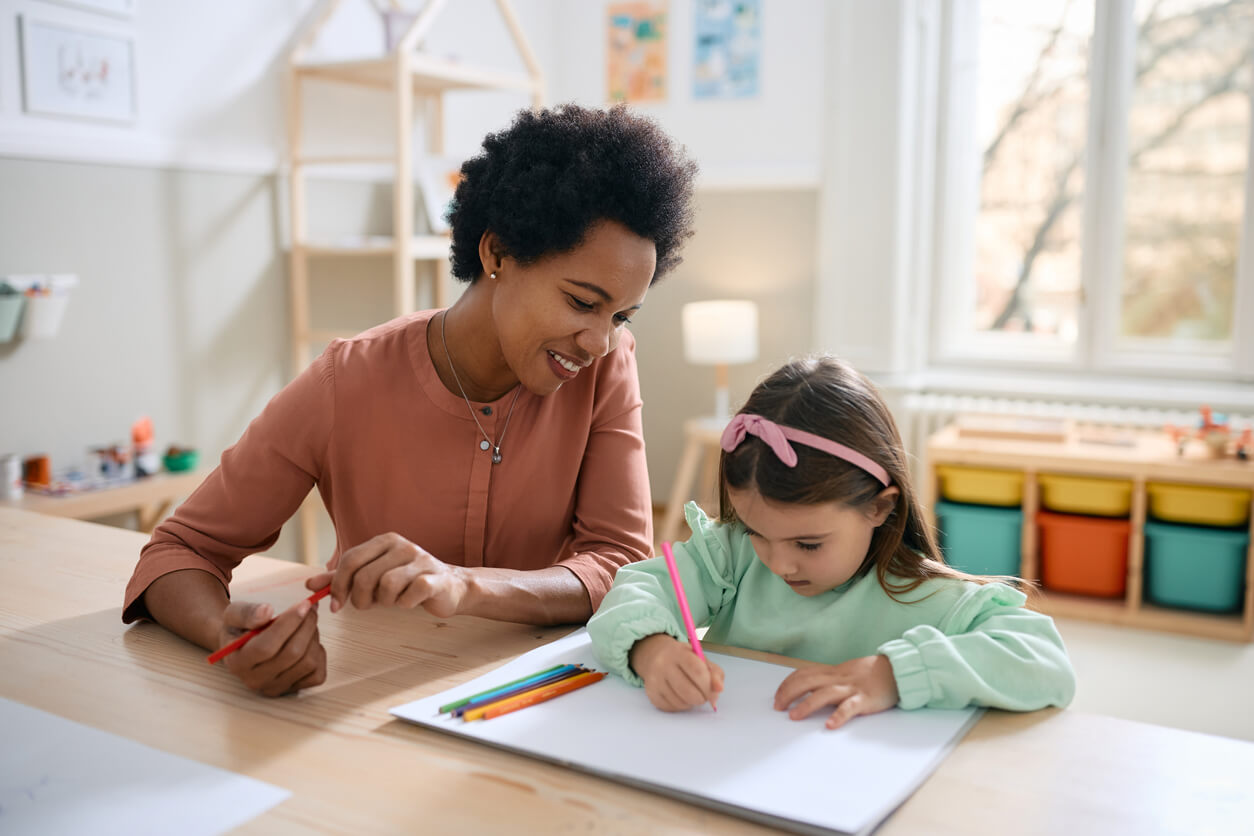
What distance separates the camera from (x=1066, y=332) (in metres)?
3.73

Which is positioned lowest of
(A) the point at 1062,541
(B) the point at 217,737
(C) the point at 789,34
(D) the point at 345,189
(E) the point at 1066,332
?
(A) the point at 1062,541

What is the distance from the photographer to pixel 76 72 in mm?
2420

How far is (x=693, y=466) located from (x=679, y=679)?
296 centimetres

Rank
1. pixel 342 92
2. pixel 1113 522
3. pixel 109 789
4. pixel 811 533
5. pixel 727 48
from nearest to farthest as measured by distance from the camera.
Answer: pixel 109 789 < pixel 811 533 < pixel 1113 522 < pixel 342 92 < pixel 727 48

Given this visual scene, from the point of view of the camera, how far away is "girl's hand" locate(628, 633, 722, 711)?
84 cm

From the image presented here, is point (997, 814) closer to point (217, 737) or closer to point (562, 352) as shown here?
point (217, 737)

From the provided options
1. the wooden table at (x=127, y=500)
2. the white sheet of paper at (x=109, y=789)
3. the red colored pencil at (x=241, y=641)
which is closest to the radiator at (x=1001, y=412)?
the wooden table at (x=127, y=500)

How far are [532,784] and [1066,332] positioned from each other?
3448 millimetres

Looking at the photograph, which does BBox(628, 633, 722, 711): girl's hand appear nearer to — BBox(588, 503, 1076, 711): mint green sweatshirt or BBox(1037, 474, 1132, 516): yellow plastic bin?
BBox(588, 503, 1076, 711): mint green sweatshirt

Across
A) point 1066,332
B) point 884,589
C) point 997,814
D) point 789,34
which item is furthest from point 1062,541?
point 997,814

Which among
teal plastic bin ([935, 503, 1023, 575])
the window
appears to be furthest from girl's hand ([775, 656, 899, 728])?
the window

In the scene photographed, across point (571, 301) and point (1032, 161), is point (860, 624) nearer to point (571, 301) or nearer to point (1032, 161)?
point (571, 301)

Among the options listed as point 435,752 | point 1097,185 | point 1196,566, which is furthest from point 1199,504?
point 435,752

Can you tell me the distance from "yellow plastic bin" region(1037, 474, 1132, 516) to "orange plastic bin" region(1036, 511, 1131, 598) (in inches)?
1.2
